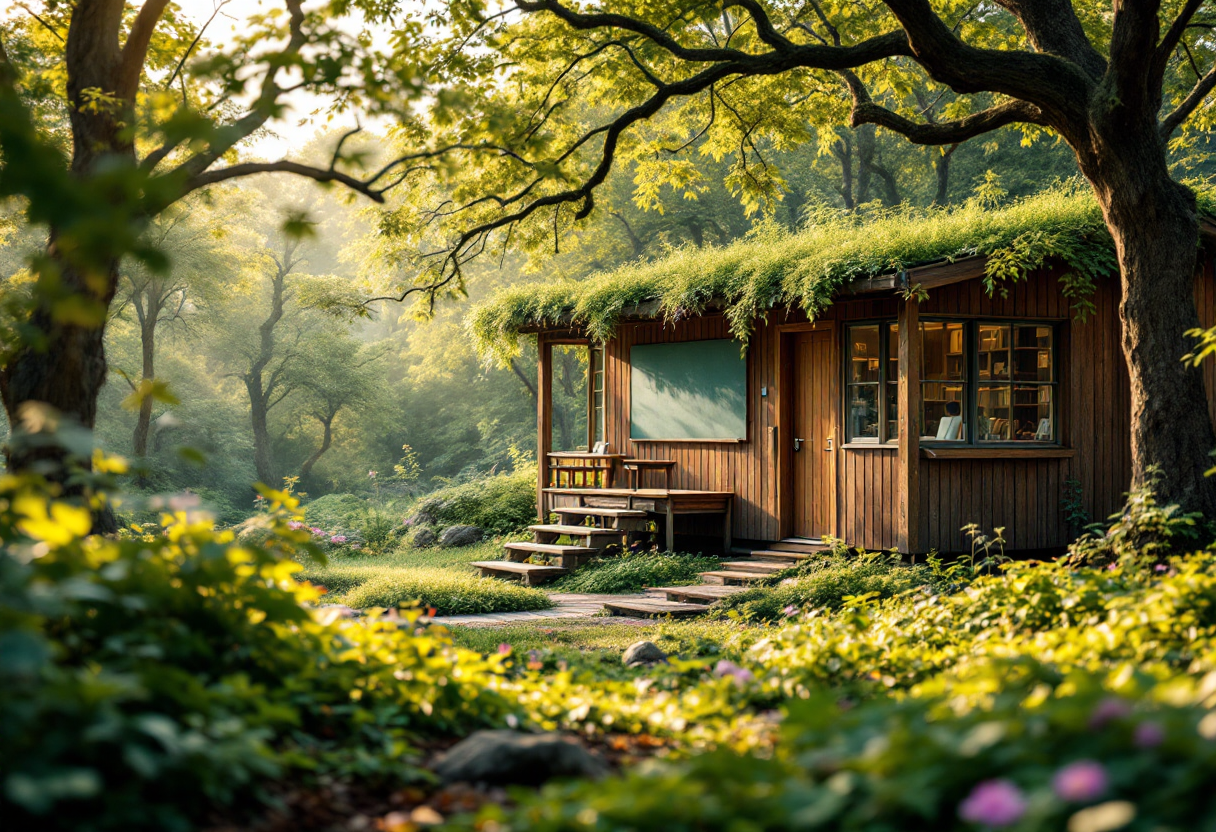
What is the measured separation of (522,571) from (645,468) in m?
2.69

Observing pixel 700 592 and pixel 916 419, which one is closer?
pixel 700 592

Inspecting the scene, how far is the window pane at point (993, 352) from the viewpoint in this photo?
34.6 ft

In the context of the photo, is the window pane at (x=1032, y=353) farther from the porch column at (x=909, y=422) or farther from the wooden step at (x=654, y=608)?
the wooden step at (x=654, y=608)

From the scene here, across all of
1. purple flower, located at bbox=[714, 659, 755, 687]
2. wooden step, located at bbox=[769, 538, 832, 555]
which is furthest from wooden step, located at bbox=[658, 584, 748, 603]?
purple flower, located at bbox=[714, 659, 755, 687]

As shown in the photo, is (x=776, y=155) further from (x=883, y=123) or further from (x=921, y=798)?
(x=921, y=798)

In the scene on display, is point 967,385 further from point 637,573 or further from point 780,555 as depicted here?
point 637,573

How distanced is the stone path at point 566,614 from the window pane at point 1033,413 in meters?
4.46

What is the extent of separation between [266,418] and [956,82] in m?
33.0

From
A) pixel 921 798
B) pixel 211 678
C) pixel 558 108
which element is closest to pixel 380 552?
pixel 558 108

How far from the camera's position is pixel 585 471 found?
13.8m

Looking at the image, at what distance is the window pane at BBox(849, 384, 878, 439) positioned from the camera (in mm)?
10523

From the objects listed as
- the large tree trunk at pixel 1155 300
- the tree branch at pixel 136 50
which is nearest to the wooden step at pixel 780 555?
the large tree trunk at pixel 1155 300

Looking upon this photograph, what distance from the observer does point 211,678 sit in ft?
9.66

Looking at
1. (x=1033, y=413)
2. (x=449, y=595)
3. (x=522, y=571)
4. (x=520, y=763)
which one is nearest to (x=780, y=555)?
(x=522, y=571)
